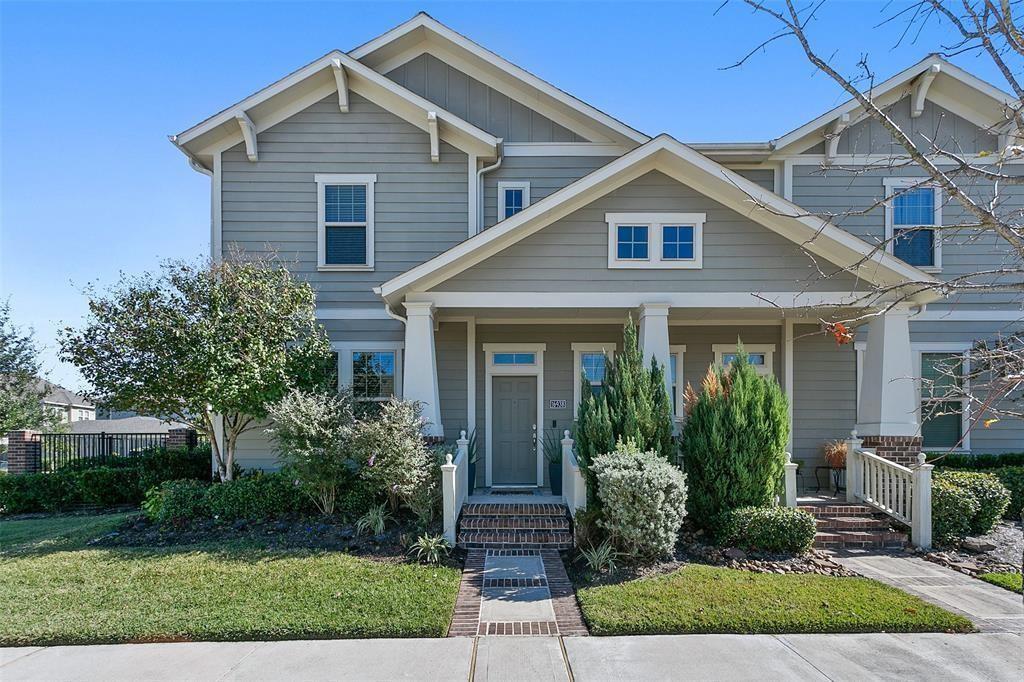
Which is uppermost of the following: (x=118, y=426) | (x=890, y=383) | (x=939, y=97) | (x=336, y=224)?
(x=939, y=97)

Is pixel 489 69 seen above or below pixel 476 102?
above

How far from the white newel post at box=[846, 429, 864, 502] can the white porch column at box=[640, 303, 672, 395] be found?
3183mm

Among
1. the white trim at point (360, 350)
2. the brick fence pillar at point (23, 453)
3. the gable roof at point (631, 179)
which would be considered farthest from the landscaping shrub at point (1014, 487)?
the brick fence pillar at point (23, 453)

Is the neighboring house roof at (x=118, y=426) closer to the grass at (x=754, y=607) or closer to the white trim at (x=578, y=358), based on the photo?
the white trim at (x=578, y=358)

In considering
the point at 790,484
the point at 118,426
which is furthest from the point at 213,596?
the point at 118,426

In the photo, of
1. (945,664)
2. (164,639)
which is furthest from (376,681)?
(945,664)

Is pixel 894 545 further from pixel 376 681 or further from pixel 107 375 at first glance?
pixel 107 375

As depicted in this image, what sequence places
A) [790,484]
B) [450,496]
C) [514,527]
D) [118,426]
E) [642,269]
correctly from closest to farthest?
[450,496] → [790,484] → [514,527] → [642,269] → [118,426]

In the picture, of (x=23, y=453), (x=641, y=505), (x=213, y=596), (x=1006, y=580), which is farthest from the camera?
(x=23, y=453)

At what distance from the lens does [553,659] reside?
5.44 metres

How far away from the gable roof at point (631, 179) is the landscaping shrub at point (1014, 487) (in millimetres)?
3581

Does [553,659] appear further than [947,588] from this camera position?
No

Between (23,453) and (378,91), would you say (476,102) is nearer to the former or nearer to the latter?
(378,91)

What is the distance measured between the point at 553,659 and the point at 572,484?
150 inches
